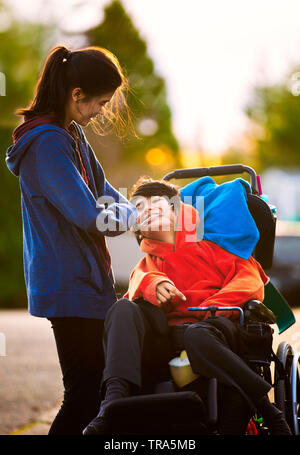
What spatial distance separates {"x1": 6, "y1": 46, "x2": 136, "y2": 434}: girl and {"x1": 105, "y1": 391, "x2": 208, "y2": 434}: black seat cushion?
32 cm

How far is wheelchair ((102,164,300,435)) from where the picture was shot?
2.41 m

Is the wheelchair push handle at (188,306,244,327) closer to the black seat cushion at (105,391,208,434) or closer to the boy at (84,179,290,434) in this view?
the boy at (84,179,290,434)

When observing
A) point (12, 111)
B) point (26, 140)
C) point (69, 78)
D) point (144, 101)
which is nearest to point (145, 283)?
point (26, 140)

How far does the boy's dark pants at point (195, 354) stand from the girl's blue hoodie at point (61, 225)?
0.37 feet

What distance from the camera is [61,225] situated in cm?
267

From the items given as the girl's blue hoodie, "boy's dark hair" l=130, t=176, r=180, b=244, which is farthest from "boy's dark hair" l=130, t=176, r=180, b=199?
the girl's blue hoodie

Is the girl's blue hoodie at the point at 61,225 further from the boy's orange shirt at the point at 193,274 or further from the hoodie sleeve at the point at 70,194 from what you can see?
the boy's orange shirt at the point at 193,274

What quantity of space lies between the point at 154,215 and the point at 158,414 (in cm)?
103

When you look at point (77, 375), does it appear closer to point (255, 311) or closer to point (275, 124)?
point (255, 311)

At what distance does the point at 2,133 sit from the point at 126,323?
12406 millimetres
